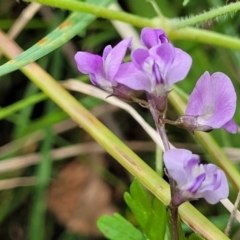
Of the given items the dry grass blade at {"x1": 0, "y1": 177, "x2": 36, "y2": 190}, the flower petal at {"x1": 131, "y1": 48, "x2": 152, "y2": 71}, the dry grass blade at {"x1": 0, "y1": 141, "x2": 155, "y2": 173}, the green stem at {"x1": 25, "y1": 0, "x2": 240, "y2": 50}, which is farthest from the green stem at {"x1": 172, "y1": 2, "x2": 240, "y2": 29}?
the dry grass blade at {"x1": 0, "y1": 177, "x2": 36, "y2": 190}

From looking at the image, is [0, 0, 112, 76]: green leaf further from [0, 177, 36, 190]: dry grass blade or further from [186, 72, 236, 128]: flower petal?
[0, 177, 36, 190]: dry grass blade

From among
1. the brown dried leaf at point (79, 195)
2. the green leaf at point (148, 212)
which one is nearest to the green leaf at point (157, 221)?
the green leaf at point (148, 212)

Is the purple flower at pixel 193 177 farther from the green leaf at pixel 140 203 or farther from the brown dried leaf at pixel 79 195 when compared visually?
the brown dried leaf at pixel 79 195

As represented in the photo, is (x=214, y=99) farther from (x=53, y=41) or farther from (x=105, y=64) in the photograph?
(x=53, y=41)

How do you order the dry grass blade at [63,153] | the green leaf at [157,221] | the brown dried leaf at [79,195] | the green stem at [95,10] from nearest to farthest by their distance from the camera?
1. the green leaf at [157,221]
2. the green stem at [95,10]
3. the dry grass blade at [63,153]
4. the brown dried leaf at [79,195]

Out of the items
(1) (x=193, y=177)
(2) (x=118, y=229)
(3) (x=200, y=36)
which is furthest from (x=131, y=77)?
(3) (x=200, y=36)

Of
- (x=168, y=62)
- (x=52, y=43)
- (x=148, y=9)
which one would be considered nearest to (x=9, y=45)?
(x=52, y=43)
